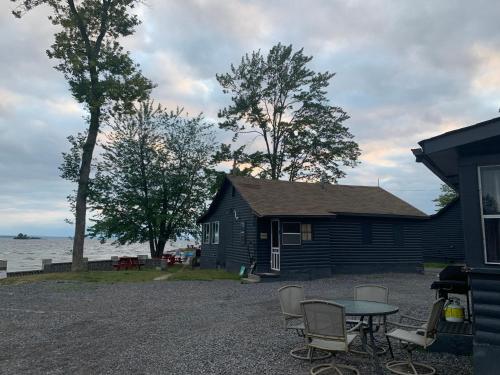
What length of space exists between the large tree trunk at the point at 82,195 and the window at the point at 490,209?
799 inches

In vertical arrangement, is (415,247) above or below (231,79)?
below

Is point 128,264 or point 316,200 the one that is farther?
point 128,264

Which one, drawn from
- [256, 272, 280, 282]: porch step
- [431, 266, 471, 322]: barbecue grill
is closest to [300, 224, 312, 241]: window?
[256, 272, 280, 282]: porch step

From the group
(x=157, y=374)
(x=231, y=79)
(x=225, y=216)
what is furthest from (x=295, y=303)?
(x=231, y=79)

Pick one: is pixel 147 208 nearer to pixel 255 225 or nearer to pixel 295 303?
pixel 255 225

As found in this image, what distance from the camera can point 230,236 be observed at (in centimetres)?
2192

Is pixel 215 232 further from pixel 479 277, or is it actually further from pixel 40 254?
pixel 40 254

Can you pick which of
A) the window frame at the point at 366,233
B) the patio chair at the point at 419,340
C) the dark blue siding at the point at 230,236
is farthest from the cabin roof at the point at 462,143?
the window frame at the point at 366,233

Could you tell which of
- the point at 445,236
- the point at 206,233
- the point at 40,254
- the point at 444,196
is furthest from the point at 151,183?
the point at 40,254

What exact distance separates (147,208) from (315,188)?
13.0 metres

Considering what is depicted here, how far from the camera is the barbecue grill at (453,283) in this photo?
708 centimetres

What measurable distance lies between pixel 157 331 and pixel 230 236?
13659 mm

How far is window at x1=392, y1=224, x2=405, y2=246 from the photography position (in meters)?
21.3

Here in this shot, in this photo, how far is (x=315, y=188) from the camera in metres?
23.0
